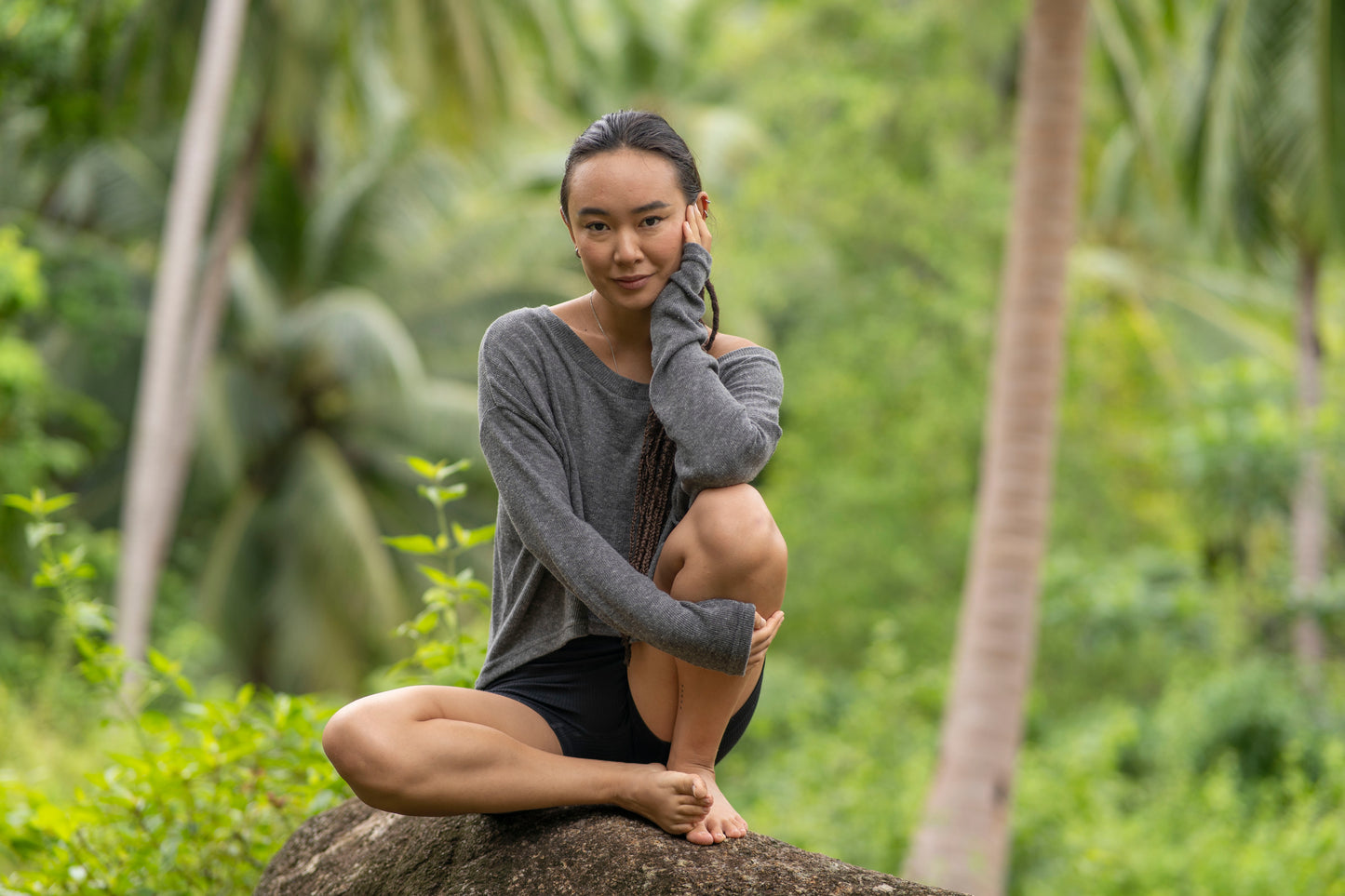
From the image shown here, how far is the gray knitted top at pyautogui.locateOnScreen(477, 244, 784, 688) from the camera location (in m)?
2.21

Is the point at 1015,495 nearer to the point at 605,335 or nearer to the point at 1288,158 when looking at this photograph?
the point at 605,335

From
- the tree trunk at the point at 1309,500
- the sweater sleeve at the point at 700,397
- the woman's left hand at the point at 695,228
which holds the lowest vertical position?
the tree trunk at the point at 1309,500

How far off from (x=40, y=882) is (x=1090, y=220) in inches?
602

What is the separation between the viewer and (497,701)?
7.73 ft

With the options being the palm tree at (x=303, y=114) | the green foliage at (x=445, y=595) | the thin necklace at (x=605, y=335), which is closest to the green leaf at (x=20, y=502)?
the green foliage at (x=445, y=595)

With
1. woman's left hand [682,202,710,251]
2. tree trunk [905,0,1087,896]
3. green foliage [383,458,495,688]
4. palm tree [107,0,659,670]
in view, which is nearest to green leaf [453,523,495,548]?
green foliage [383,458,495,688]

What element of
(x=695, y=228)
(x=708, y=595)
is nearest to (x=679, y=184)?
(x=695, y=228)

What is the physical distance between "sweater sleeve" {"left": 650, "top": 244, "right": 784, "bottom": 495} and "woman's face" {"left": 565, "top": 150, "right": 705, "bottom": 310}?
2.1 inches

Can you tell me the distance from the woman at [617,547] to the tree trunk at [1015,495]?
3.82 m

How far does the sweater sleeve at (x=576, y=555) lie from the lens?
218 cm

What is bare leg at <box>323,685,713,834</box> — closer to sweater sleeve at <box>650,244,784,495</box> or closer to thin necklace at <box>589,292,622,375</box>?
sweater sleeve at <box>650,244,784,495</box>

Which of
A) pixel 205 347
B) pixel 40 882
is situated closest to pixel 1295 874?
pixel 40 882

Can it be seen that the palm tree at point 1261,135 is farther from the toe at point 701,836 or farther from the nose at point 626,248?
the toe at point 701,836

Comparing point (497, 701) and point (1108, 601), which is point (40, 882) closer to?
point (497, 701)
